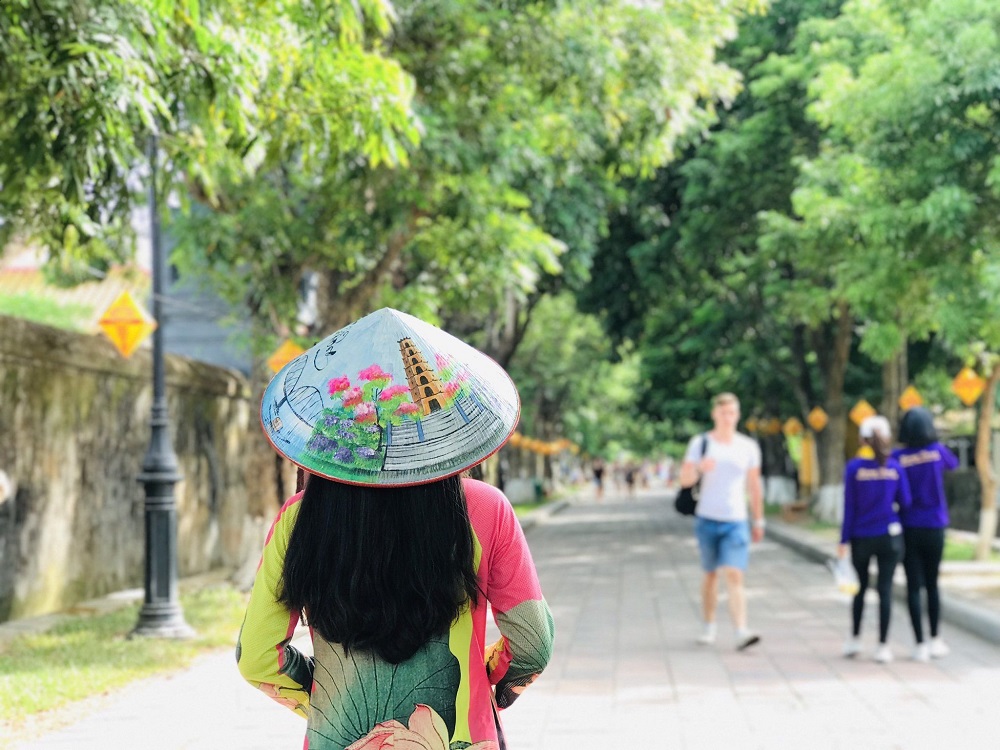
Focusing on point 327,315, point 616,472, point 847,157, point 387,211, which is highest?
point 847,157

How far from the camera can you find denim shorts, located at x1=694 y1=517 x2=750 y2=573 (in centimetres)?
913

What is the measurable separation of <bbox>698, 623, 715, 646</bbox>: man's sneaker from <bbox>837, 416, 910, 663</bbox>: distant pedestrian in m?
1.28

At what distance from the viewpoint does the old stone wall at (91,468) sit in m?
10.8

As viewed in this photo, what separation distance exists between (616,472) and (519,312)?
46.5 m

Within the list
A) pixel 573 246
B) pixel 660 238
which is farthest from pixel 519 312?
pixel 573 246

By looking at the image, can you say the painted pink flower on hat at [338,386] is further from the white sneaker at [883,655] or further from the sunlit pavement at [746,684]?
the white sneaker at [883,655]

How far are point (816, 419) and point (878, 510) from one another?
2337 centimetres

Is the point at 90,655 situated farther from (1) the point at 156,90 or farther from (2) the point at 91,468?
(2) the point at 91,468

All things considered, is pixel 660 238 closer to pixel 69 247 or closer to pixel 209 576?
pixel 209 576

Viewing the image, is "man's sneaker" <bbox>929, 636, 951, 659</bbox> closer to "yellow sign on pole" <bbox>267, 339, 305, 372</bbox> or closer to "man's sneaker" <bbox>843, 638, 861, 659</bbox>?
"man's sneaker" <bbox>843, 638, 861, 659</bbox>

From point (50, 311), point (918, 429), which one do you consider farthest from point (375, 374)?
point (50, 311)

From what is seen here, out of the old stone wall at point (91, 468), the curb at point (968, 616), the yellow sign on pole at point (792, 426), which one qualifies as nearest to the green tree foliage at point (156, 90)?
the old stone wall at point (91, 468)

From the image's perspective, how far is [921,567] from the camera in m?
9.01

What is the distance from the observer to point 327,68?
7.52 meters
